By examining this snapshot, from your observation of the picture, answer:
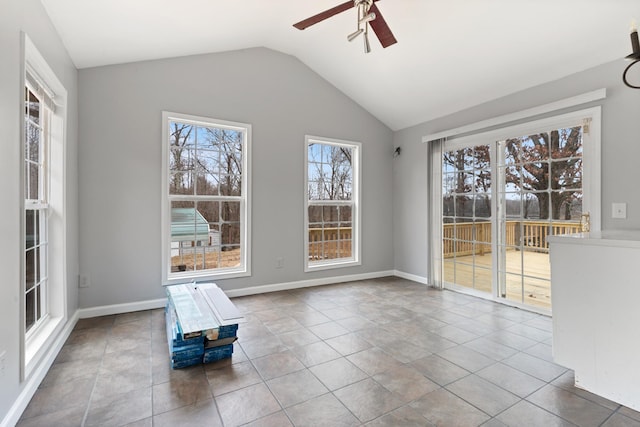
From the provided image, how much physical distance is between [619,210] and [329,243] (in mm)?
3314

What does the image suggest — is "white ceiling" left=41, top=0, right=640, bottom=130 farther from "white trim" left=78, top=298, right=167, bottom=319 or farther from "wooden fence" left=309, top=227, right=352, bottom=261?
"white trim" left=78, top=298, right=167, bottom=319

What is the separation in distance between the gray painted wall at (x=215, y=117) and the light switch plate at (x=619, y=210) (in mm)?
2916

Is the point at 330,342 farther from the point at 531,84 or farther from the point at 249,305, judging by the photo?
the point at 531,84

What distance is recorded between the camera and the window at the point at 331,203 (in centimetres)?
473

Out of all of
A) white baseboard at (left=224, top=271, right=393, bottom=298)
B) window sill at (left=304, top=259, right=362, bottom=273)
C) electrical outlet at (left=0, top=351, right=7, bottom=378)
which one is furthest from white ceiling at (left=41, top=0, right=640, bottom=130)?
white baseboard at (left=224, top=271, right=393, bottom=298)

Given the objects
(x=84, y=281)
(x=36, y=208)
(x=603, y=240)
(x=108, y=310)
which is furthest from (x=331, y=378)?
(x=84, y=281)

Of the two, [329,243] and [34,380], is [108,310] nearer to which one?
[34,380]

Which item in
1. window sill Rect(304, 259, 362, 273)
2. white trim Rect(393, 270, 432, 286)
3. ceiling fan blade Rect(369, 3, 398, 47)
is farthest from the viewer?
white trim Rect(393, 270, 432, 286)

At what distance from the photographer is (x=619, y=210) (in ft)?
9.14

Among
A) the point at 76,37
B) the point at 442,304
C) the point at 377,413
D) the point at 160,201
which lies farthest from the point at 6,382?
the point at 442,304

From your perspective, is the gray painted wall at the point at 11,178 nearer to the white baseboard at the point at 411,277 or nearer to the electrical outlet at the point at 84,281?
the electrical outlet at the point at 84,281

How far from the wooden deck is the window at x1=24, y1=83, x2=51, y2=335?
4.59 meters

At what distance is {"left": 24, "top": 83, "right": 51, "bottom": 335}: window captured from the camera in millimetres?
2291

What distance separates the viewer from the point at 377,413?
5.85 feet
